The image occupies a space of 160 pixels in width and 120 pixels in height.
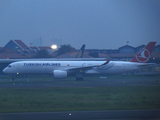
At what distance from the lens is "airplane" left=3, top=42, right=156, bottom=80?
105 ft

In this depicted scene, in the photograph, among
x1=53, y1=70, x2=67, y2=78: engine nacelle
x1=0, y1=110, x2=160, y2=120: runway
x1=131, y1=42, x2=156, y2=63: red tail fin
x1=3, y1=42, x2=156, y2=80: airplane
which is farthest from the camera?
x1=131, y1=42, x2=156, y2=63: red tail fin

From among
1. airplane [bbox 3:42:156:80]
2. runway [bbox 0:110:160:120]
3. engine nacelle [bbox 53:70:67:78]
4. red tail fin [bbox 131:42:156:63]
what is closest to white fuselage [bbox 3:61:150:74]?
airplane [bbox 3:42:156:80]

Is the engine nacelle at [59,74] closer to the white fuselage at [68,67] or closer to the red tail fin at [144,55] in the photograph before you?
the white fuselage at [68,67]

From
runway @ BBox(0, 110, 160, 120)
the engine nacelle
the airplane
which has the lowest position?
runway @ BBox(0, 110, 160, 120)

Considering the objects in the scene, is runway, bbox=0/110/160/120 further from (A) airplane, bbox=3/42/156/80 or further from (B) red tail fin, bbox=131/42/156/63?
(B) red tail fin, bbox=131/42/156/63

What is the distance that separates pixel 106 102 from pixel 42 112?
4.86 meters

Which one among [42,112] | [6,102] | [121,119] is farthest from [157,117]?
[6,102]

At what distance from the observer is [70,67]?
33.0 m

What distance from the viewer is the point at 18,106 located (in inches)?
538

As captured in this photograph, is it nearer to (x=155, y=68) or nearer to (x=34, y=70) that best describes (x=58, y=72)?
(x=34, y=70)

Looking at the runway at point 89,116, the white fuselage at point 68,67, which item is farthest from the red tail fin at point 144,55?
the runway at point 89,116

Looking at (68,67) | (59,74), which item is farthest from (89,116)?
(68,67)

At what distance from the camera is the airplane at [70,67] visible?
3195cm

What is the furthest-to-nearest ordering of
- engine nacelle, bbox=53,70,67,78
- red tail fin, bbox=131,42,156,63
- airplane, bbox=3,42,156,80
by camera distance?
red tail fin, bbox=131,42,156,63 < airplane, bbox=3,42,156,80 < engine nacelle, bbox=53,70,67,78
